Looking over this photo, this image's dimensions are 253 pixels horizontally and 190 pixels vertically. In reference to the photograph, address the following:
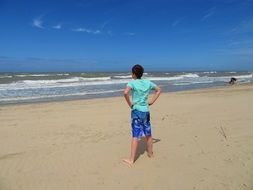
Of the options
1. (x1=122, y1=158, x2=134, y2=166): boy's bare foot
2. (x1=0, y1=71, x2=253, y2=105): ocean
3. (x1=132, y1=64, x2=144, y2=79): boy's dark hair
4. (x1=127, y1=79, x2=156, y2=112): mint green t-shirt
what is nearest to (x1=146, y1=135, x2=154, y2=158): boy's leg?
(x1=122, y1=158, x2=134, y2=166): boy's bare foot

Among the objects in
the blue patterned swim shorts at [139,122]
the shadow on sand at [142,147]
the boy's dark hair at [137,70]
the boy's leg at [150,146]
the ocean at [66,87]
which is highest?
the boy's dark hair at [137,70]

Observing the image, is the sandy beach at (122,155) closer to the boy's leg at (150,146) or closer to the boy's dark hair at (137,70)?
the boy's leg at (150,146)

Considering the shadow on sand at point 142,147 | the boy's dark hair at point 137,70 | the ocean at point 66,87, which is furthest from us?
the ocean at point 66,87

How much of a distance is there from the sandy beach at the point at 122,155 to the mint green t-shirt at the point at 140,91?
943 millimetres

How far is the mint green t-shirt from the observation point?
4719mm

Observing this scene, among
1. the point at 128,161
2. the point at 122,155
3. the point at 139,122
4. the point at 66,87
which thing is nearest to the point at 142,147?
the point at 122,155

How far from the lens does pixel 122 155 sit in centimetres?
530

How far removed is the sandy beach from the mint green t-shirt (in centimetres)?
94

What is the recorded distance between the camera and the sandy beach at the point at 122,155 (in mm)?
4156

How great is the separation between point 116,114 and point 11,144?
4.25m

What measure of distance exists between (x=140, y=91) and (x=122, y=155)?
130cm

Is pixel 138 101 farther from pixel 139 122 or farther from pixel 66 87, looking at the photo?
pixel 66 87

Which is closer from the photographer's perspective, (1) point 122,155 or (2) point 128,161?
(2) point 128,161

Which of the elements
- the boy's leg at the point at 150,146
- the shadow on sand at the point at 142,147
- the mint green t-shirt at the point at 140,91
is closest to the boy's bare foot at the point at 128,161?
the shadow on sand at the point at 142,147
